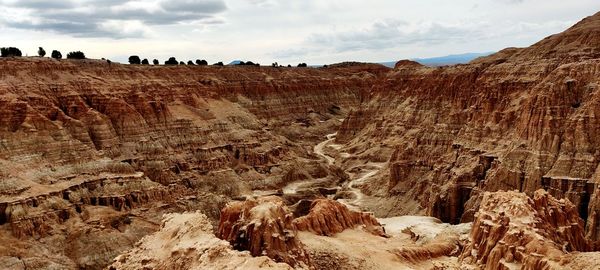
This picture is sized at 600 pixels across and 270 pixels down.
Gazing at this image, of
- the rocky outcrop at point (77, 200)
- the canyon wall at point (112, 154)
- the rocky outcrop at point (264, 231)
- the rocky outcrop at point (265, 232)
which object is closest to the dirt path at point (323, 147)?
the canyon wall at point (112, 154)

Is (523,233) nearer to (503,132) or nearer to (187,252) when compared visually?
(187,252)

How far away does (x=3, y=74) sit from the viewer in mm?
69062

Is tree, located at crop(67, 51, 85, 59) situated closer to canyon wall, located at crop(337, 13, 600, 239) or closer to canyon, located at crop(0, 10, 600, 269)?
canyon, located at crop(0, 10, 600, 269)

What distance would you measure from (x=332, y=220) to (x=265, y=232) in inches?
534

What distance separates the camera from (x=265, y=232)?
2762cm

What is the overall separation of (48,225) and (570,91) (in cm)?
5269

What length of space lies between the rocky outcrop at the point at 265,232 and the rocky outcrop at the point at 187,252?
216 cm

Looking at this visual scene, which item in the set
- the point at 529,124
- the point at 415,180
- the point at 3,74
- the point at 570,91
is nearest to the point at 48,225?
the point at 3,74

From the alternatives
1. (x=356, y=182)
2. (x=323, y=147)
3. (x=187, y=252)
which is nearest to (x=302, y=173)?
(x=356, y=182)

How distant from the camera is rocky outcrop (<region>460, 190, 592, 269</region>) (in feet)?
88.5

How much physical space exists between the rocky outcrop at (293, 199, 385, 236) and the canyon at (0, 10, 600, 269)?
11 centimetres

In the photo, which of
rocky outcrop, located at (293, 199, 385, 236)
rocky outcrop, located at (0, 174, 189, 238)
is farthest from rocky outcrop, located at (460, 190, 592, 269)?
rocky outcrop, located at (0, 174, 189, 238)

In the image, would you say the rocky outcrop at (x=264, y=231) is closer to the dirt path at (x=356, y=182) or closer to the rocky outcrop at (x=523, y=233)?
the rocky outcrop at (x=523, y=233)

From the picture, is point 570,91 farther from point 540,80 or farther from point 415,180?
point 415,180
